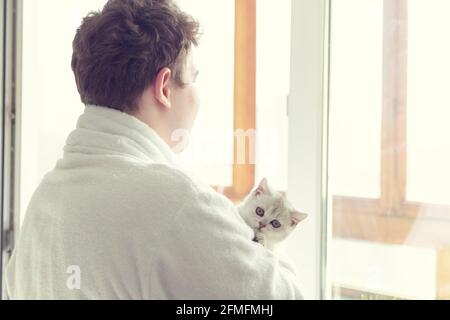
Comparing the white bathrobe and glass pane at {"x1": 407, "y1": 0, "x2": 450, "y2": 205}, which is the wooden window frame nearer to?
glass pane at {"x1": 407, "y1": 0, "x2": 450, "y2": 205}

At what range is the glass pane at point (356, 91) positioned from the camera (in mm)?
1140

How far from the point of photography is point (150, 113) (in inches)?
33.1

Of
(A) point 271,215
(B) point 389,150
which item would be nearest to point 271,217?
(A) point 271,215

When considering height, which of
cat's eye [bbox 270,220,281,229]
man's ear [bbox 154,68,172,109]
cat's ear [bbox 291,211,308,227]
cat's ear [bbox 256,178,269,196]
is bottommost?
cat's eye [bbox 270,220,281,229]

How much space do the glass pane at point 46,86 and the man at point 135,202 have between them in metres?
0.80

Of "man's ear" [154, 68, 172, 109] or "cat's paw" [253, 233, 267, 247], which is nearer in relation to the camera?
"man's ear" [154, 68, 172, 109]

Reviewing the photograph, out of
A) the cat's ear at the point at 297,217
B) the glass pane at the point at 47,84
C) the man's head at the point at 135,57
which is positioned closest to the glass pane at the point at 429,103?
the cat's ear at the point at 297,217

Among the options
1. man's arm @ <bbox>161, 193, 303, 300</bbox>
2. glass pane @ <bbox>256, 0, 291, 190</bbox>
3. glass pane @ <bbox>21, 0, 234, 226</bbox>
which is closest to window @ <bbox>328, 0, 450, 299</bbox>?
glass pane @ <bbox>256, 0, 291, 190</bbox>

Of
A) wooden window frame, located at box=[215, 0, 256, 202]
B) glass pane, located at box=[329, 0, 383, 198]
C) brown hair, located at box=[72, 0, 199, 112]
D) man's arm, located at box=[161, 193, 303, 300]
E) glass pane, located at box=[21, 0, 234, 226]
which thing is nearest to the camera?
man's arm, located at box=[161, 193, 303, 300]

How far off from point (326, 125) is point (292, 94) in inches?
4.1

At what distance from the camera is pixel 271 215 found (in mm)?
1028

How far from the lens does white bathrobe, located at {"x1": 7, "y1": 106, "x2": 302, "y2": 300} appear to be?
27.3 inches

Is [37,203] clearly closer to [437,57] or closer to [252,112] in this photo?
[252,112]

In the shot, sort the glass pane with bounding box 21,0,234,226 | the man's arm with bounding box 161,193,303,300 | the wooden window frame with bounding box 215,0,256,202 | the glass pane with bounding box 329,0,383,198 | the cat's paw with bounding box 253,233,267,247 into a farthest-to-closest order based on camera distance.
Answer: the glass pane with bounding box 21,0,234,226 → the wooden window frame with bounding box 215,0,256,202 → the glass pane with bounding box 329,0,383,198 → the cat's paw with bounding box 253,233,267,247 → the man's arm with bounding box 161,193,303,300
